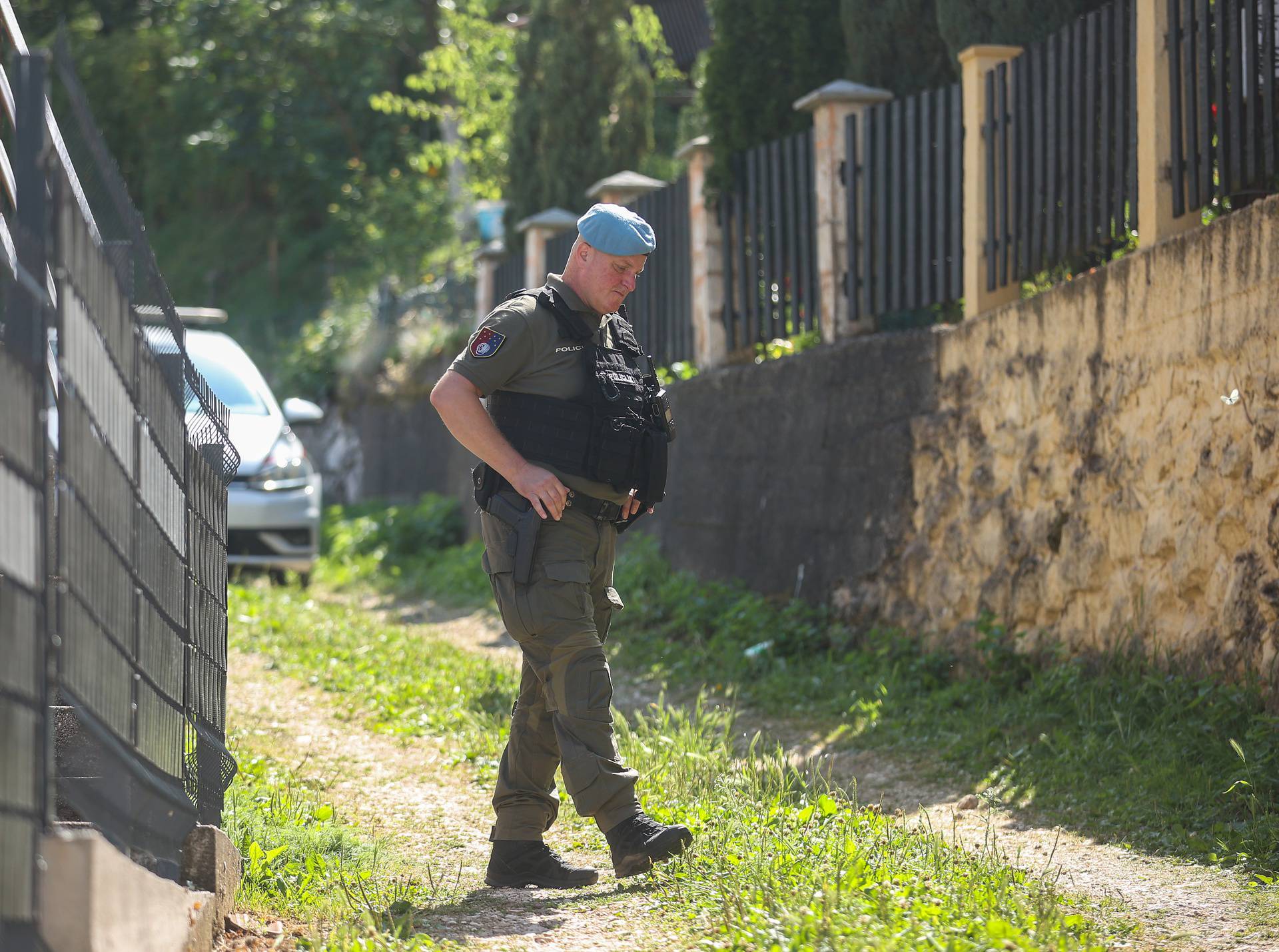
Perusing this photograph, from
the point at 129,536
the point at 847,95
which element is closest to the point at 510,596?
the point at 129,536

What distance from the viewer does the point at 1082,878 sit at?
3824 millimetres

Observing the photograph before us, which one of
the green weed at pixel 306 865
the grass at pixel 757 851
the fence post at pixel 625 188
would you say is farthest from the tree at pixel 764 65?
the green weed at pixel 306 865

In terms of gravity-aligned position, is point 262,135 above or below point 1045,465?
above

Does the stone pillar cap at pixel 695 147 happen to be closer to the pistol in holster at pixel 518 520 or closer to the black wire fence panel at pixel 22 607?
the pistol in holster at pixel 518 520

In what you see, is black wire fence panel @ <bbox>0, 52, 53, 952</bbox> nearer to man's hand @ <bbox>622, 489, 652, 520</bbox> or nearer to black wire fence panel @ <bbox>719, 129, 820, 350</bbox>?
man's hand @ <bbox>622, 489, 652, 520</bbox>

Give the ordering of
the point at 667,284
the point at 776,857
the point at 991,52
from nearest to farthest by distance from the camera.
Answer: the point at 776,857
the point at 991,52
the point at 667,284

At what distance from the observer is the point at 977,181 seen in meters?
6.59

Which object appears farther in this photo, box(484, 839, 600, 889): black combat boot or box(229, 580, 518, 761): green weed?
box(229, 580, 518, 761): green weed

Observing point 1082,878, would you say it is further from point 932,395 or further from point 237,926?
point 932,395

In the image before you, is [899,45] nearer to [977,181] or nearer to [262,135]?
[977,181]

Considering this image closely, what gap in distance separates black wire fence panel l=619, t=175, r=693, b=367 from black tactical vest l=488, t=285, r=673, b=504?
5.51 m

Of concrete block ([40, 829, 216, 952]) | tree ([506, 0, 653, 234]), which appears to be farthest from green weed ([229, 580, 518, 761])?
tree ([506, 0, 653, 234])

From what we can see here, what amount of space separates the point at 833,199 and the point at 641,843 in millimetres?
4800

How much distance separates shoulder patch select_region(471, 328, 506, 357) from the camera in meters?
3.77
